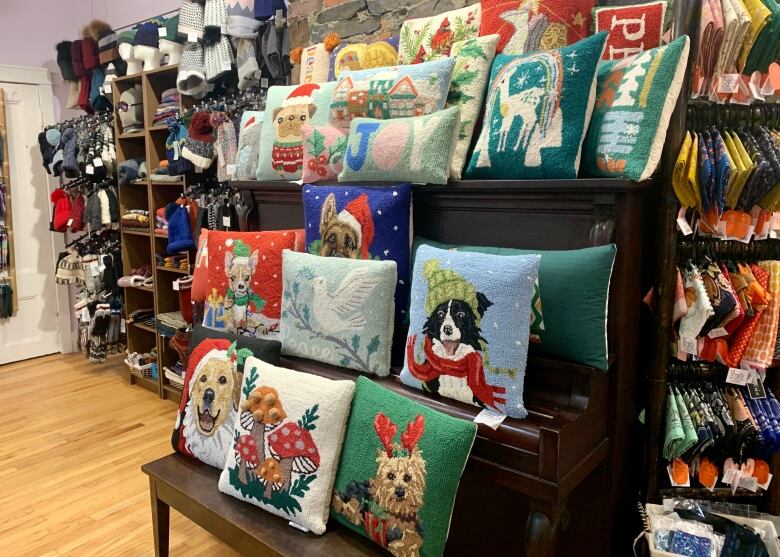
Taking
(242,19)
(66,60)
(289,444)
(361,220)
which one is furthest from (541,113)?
(66,60)

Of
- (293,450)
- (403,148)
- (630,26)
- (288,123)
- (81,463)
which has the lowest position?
(81,463)

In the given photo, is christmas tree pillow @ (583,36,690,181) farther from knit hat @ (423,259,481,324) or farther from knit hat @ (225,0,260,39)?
knit hat @ (225,0,260,39)

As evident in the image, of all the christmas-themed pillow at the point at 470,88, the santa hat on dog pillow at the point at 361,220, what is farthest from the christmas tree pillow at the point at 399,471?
the christmas-themed pillow at the point at 470,88

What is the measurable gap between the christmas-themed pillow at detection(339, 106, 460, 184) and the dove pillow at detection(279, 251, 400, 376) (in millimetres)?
267

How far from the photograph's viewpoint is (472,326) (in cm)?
140

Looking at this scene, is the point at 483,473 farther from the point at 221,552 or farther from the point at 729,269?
the point at 221,552

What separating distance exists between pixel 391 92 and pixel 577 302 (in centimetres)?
86

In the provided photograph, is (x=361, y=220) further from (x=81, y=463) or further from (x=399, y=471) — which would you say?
(x=81, y=463)

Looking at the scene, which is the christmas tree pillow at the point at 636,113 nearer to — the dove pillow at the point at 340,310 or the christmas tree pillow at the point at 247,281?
the dove pillow at the point at 340,310

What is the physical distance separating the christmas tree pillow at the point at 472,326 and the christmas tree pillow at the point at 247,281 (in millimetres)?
615

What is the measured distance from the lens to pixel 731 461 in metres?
1.65

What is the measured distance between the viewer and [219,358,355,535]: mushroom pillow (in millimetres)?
1513

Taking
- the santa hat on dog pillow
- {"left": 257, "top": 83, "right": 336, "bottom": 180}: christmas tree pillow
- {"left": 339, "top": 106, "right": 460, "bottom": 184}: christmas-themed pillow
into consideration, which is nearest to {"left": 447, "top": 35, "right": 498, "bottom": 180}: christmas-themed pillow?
{"left": 339, "top": 106, "right": 460, "bottom": 184}: christmas-themed pillow

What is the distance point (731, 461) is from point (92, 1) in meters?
5.02
